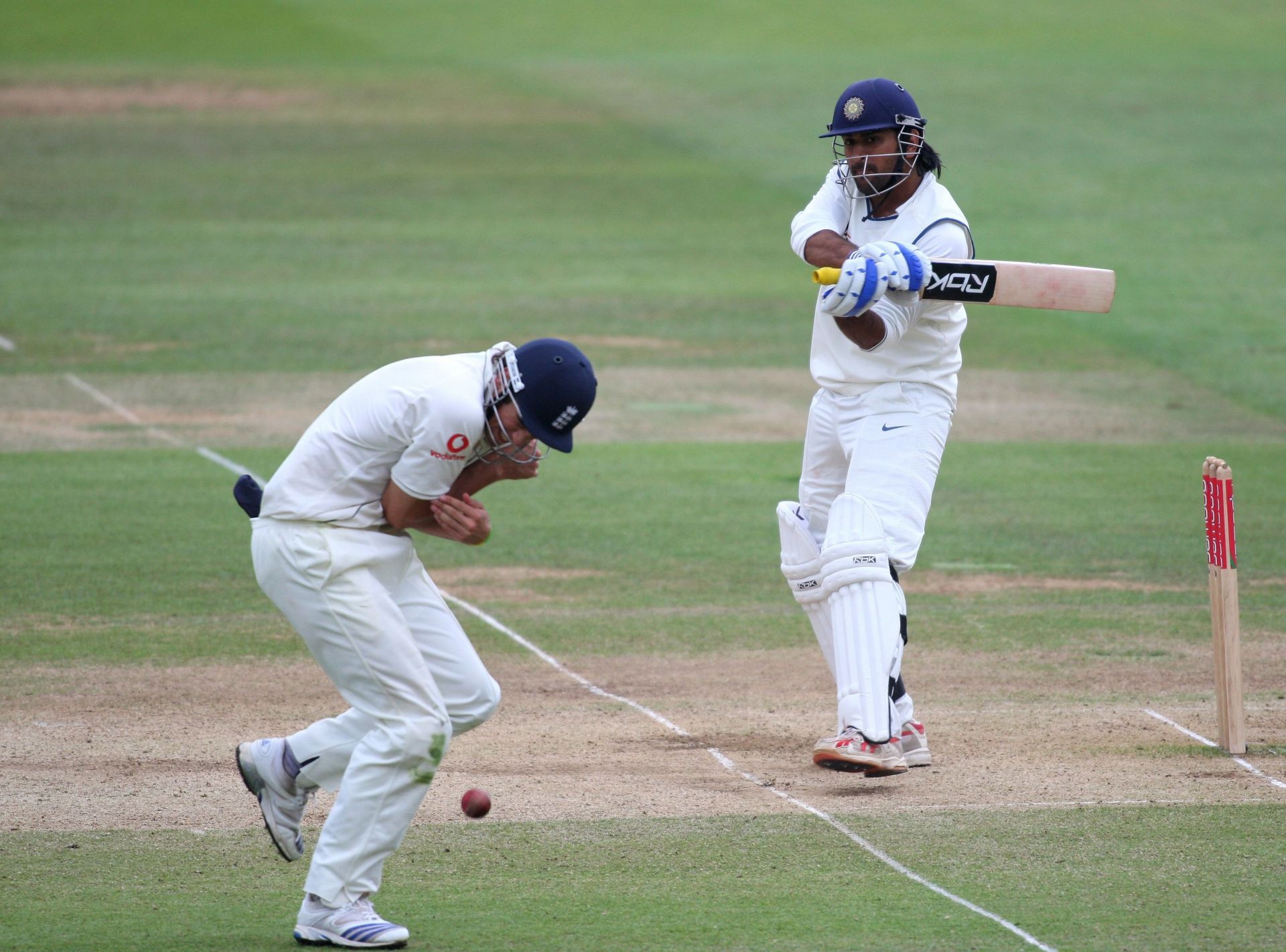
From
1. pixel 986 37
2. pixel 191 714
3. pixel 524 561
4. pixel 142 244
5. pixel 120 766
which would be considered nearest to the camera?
pixel 120 766

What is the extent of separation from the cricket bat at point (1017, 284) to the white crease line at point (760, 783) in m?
2.02

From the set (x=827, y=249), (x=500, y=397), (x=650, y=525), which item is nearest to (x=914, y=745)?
(x=827, y=249)

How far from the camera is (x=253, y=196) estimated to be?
30.8 m

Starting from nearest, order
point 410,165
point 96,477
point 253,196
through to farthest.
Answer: point 96,477, point 253,196, point 410,165

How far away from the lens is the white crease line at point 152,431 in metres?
15.0

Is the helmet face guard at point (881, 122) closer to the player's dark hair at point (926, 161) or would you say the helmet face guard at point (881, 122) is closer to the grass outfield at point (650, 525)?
the player's dark hair at point (926, 161)

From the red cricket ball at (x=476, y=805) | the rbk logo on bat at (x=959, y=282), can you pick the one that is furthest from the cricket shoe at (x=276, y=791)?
the rbk logo on bat at (x=959, y=282)

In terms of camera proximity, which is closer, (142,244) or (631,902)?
(631,902)

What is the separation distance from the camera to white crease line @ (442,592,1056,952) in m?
5.73

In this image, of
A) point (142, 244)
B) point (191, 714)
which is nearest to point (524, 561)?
point (191, 714)

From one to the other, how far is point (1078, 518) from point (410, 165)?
73.4ft

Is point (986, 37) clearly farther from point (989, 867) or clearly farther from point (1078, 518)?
point (989, 867)

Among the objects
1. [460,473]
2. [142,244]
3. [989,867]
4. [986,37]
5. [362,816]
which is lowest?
[989,867]

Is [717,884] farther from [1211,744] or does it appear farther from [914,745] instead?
[1211,744]
